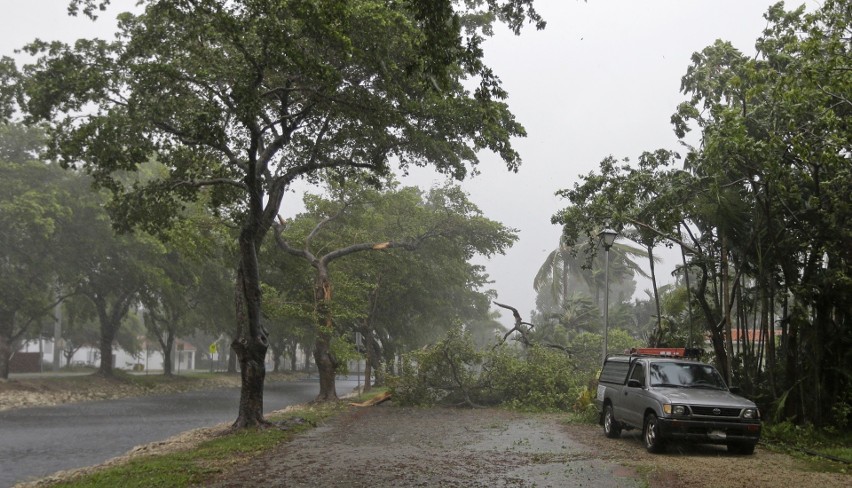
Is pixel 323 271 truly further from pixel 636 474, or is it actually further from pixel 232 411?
pixel 636 474

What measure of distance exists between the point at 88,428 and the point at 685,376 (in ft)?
59.2

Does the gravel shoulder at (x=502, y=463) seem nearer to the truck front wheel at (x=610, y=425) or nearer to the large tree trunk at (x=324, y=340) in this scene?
the truck front wheel at (x=610, y=425)

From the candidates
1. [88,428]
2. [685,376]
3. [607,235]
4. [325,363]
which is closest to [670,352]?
[685,376]

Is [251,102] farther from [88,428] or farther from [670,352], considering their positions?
[88,428]

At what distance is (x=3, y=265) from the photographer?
37.9 m

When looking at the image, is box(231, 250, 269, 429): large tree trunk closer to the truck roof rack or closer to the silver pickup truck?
the silver pickup truck

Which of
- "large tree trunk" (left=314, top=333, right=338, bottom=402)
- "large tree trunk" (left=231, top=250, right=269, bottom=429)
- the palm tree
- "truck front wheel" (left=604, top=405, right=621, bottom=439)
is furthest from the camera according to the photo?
the palm tree

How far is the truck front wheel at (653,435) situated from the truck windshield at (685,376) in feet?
2.84

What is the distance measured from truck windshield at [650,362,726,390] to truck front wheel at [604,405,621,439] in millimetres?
1986

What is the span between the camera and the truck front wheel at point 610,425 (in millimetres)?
15609

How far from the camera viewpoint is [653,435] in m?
12.8

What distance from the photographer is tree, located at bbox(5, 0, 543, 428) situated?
13023 mm

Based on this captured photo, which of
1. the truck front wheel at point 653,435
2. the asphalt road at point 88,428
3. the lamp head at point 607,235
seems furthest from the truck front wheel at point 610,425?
the asphalt road at point 88,428

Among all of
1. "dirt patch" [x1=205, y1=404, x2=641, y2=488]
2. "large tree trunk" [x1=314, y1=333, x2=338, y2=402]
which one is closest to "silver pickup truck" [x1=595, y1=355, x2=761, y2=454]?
"dirt patch" [x1=205, y1=404, x2=641, y2=488]
